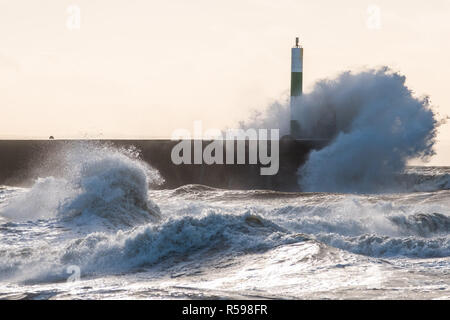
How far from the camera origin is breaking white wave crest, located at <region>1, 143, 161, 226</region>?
12.1m

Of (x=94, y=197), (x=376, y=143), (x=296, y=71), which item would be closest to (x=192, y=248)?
(x=94, y=197)

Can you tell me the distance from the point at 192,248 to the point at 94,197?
14.1 ft

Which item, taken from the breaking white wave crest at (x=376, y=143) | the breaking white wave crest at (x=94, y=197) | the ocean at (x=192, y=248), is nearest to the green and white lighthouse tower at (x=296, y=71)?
the breaking white wave crest at (x=376, y=143)

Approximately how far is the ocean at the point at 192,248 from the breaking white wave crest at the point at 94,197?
3 centimetres

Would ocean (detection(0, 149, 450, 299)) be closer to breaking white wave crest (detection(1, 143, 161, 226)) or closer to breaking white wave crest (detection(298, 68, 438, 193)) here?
breaking white wave crest (detection(1, 143, 161, 226))

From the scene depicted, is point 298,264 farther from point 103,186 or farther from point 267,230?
point 103,186

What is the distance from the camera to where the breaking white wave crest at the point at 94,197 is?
12.1m

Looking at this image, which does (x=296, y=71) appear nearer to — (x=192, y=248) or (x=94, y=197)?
(x=94, y=197)

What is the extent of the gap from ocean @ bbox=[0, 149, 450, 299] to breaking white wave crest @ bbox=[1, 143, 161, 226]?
3cm

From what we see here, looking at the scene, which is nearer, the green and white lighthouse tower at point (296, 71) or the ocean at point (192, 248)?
the ocean at point (192, 248)

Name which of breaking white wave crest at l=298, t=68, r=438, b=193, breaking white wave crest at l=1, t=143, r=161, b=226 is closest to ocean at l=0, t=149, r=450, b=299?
breaking white wave crest at l=1, t=143, r=161, b=226

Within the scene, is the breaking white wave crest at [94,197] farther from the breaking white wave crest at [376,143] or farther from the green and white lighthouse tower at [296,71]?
the green and white lighthouse tower at [296,71]
